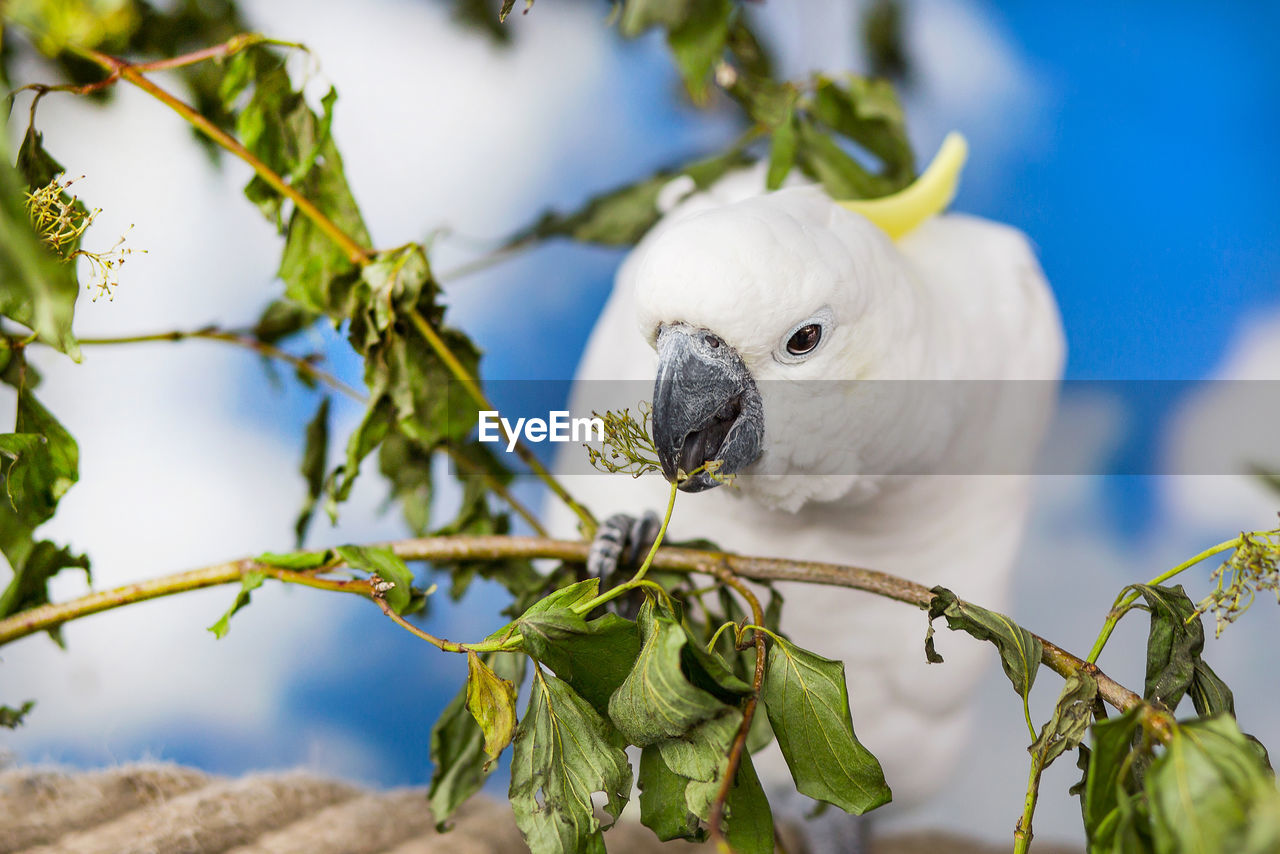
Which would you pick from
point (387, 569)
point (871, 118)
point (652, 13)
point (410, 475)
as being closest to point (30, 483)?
point (387, 569)

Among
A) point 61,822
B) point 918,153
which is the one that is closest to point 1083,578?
point 918,153

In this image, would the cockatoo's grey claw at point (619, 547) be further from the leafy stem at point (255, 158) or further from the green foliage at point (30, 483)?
the green foliage at point (30, 483)

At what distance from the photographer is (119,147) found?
115 cm

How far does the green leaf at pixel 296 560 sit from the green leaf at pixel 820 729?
1.12 ft

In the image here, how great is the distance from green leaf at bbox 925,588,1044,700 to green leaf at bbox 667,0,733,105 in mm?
614

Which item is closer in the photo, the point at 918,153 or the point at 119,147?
the point at 119,147

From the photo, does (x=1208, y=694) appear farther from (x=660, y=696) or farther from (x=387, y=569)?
(x=387, y=569)

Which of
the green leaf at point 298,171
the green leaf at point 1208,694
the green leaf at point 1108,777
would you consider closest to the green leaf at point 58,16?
the green leaf at point 298,171

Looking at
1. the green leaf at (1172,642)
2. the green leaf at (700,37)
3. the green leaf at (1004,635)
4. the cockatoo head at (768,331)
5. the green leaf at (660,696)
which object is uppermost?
the green leaf at (700,37)

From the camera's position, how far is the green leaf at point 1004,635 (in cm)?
53

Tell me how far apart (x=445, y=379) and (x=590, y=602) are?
0.34m

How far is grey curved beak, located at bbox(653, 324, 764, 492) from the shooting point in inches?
26.4

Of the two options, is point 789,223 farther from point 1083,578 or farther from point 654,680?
point 1083,578

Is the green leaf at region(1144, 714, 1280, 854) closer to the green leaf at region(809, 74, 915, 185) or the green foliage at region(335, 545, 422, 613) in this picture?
the green foliage at region(335, 545, 422, 613)
